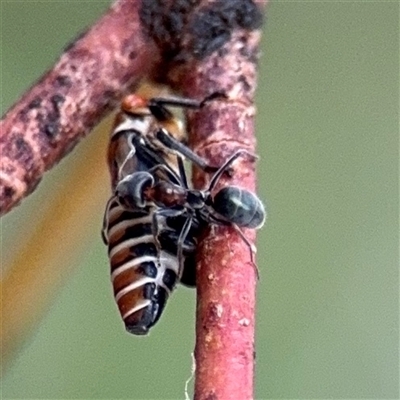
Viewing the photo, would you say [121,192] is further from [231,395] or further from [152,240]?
[231,395]

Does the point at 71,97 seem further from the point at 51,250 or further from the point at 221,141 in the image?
the point at 51,250

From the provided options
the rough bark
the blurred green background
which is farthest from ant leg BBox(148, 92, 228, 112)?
the blurred green background

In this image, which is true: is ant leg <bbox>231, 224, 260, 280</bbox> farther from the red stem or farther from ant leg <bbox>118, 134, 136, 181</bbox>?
ant leg <bbox>118, 134, 136, 181</bbox>

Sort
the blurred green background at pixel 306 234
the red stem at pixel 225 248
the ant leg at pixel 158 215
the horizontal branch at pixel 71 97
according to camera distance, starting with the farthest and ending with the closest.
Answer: the blurred green background at pixel 306 234, the ant leg at pixel 158 215, the horizontal branch at pixel 71 97, the red stem at pixel 225 248

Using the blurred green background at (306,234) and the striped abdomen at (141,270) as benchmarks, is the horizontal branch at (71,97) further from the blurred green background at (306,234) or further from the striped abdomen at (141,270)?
the blurred green background at (306,234)

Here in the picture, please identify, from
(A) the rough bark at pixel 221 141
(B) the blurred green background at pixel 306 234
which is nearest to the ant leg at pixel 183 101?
(A) the rough bark at pixel 221 141

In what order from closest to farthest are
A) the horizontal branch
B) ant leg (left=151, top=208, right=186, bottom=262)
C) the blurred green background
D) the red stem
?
the red stem → the horizontal branch → ant leg (left=151, top=208, right=186, bottom=262) → the blurred green background

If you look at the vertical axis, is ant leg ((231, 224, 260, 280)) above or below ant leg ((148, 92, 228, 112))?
below
